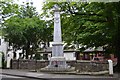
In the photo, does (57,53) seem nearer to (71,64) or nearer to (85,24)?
(71,64)

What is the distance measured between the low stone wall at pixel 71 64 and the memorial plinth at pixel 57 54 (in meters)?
0.19

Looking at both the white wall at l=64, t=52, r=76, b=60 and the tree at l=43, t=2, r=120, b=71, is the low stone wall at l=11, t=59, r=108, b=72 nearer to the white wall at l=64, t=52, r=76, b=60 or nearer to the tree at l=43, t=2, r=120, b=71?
the white wall at l=64, t=52, r=76, b=60

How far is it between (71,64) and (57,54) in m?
0.64

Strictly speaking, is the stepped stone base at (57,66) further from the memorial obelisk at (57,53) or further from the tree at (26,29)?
the tree at (26,29)

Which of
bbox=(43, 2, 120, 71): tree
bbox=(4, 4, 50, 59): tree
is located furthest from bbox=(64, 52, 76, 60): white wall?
bbox=(4, 4, 50, 59): tree

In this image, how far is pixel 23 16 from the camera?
826cm

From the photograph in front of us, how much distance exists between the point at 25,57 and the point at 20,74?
739 millimetres

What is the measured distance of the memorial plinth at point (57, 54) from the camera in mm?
7666

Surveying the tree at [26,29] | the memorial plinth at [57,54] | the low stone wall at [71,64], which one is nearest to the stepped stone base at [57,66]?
the memorial plinth at [57,54]

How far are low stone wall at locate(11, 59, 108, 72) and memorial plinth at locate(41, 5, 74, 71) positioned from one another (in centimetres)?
19

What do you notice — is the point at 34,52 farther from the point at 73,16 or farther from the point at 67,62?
the point at 73,16

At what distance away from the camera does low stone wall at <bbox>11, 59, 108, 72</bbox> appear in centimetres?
731

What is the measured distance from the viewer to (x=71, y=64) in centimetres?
772

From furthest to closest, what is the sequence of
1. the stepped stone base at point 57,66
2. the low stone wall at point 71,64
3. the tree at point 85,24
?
the stepped stone base at point 57,66, the low stone wall at point 71,64, the tree at point 85,24
